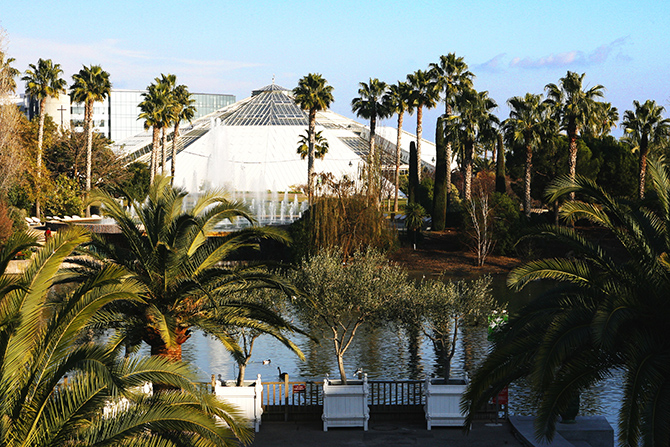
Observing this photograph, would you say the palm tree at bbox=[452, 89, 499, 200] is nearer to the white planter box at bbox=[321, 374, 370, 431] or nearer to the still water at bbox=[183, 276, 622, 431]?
the still water at bbox=[183, 276, 622, 431]

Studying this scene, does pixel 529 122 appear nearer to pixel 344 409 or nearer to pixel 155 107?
pixel 155 107

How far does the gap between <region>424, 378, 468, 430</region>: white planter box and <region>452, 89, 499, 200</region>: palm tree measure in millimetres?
38511

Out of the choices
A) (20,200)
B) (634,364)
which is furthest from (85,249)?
(20,200)

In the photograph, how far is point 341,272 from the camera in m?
19.6

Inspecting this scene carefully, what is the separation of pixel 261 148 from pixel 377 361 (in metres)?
84.4

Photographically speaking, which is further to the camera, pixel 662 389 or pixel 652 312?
pixel 652 312

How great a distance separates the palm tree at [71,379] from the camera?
27.7 ft

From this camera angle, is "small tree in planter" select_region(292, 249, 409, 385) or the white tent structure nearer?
"small tree in planter" select_region(292, 249, 409, 385)

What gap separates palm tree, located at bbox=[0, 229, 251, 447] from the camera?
8.44m

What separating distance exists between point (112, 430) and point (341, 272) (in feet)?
36.9

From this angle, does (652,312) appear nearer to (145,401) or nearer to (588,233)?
(145,401)

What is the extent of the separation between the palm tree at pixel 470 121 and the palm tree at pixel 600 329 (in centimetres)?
4152

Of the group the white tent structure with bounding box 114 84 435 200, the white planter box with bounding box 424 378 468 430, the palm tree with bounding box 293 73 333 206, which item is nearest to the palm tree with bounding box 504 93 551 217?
the palm tree with bounding box 293 73 333 206

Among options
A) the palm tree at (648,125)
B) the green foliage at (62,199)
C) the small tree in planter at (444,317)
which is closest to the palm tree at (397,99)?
the palm tree at (648,125)
